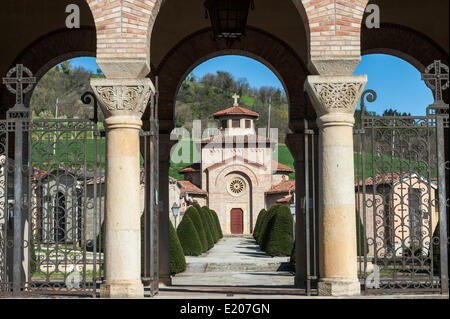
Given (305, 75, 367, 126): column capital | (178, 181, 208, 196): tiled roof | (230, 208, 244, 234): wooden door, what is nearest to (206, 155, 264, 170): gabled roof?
(178, 181, 208, 196): tiled roof

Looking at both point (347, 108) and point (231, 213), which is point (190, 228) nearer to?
point (347, 108)

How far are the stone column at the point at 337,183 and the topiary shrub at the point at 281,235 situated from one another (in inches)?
746

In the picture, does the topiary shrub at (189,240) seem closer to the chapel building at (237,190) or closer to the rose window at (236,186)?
the chapel building at (237,190)

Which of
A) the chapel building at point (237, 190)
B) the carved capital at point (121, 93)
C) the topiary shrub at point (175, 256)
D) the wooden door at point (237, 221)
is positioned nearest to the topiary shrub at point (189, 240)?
the topiary shrub at point (175, 256)

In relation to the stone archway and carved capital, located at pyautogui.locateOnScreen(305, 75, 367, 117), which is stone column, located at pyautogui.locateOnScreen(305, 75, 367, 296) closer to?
carved capital, located at pyautogui.locateOnScreen(305, 75, 367, 117)

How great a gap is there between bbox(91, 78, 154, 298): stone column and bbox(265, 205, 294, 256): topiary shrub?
63.2ft

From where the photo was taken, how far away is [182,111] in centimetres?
11588

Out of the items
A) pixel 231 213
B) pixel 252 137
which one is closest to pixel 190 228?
pixel 231 213

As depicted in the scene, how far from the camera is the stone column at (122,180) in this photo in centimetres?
741

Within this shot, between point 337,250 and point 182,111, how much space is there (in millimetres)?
109352

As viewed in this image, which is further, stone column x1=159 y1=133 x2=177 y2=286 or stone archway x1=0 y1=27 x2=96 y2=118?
stone column x1=159 y1=133 x2=177 y2=286

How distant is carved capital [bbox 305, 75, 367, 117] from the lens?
7.54m

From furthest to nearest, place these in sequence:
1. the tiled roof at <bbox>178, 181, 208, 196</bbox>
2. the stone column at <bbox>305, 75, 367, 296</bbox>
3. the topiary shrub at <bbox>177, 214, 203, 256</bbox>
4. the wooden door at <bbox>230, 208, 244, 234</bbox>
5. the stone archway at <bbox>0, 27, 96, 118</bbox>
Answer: the wooden door at <bbox>230, 208, 244, 234</bbox> → the tiled roof at <bbox>178, 181, 208, 196</bbox> → the topiary shrub at <bbox>177, 214, 203, 256</bbox> → the stone archway at <bbox>0, 27, 96, 118</bbox> → the stone column at <bbox>305, 75, 367, 296</bbox>
